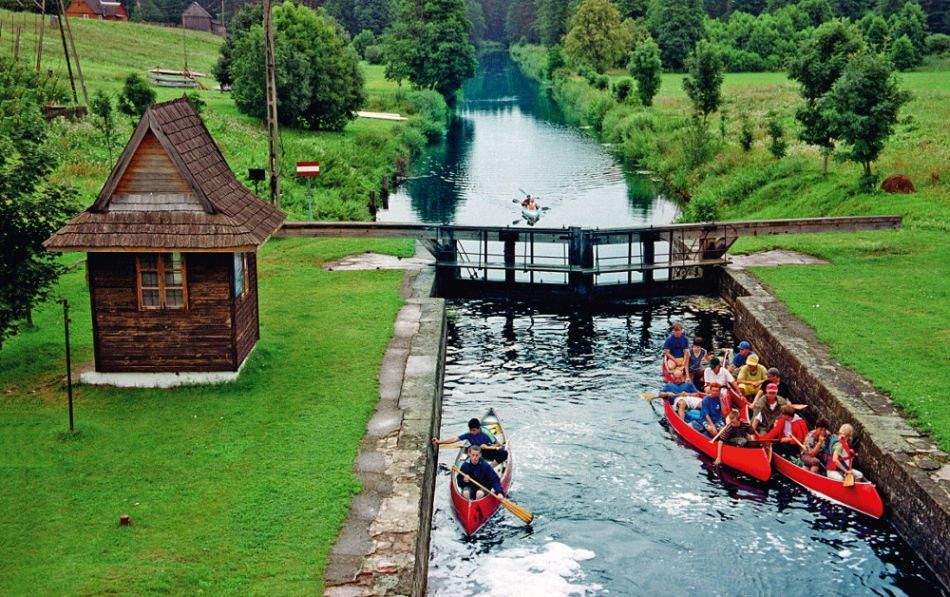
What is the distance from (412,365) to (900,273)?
1662cm

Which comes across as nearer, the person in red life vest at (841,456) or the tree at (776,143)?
the person in red life vest at (841,456)

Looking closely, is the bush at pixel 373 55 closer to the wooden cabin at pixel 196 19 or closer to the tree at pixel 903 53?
the wooden cabin at pixel 196 19

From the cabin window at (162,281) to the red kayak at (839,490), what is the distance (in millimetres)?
12901

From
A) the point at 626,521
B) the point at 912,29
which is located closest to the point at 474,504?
the point at 626,521

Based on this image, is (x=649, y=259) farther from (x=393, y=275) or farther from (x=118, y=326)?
(x=118, y=326)

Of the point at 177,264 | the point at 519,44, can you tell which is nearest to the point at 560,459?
the point at 177,264

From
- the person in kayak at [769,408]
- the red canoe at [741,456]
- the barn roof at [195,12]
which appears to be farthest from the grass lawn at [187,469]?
the barn roof at [195,12]

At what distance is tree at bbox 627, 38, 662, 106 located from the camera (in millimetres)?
72625

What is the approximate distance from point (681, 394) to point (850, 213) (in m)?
20.3

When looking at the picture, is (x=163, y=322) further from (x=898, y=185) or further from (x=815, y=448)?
(x=898, y=185)

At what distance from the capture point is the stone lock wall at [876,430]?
1665cm

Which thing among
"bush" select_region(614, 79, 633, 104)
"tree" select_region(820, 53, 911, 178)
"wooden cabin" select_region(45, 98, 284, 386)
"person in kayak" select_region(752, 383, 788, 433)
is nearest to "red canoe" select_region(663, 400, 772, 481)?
"person in kayak" select_region(752, 383, 788, 433)

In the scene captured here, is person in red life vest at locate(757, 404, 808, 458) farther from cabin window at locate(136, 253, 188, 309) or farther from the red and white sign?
the red and white sign

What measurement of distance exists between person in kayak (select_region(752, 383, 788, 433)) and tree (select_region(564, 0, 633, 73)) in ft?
307
